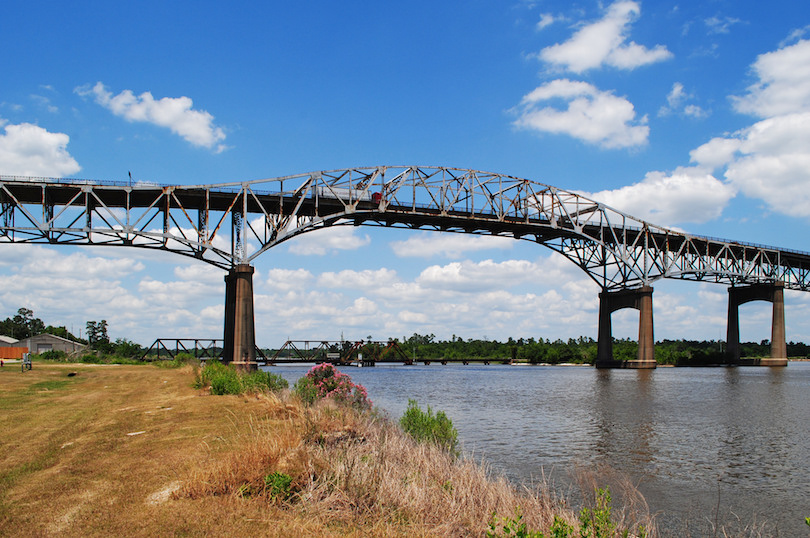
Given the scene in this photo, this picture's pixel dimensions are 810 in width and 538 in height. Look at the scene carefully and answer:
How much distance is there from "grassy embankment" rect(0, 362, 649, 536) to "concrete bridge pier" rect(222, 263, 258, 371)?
119ft

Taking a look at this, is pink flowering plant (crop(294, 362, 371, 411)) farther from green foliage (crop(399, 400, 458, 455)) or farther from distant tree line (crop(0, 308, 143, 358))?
distant tree line (crop(0, 308, 143, 358))

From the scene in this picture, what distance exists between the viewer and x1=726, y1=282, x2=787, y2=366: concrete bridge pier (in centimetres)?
11000

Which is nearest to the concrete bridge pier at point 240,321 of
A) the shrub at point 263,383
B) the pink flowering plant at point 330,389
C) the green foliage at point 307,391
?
the shrub at point 263,383

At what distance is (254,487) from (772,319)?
124110 millimetres

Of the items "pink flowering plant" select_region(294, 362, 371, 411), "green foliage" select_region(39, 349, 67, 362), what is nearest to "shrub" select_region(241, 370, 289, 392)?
"pink flowering plant" select_region(294, 362, 371, 411)

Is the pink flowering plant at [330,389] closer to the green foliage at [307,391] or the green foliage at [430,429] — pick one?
the green foliage at [307,391]

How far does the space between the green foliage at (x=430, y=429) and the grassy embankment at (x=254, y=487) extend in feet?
2.40

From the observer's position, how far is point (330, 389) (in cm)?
2195

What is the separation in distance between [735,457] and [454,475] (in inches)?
497

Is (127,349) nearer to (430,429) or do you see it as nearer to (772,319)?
(430,429)

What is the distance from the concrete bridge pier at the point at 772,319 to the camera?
11000 cm

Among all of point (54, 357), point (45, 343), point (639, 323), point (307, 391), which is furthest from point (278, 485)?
point (45, 343)

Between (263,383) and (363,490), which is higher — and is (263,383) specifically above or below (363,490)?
below

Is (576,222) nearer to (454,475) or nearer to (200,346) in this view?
(200,346)
